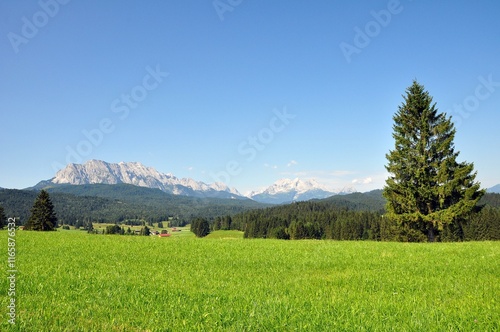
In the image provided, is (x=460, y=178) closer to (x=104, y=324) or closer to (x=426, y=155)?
(x=426, y=155)

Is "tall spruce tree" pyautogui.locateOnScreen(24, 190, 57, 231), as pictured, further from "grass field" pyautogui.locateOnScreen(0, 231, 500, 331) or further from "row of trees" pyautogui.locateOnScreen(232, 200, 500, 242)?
"row of trees" pyautogui.locateOnScreen(232, 200, 500, 242)

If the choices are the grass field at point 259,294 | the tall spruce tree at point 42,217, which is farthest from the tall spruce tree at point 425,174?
the tall spruce tree at point 42,217

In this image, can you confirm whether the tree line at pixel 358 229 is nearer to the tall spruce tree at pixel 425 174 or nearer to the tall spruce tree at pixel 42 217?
the tall spruce tree at pixel 425 174

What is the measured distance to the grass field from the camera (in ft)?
20.8

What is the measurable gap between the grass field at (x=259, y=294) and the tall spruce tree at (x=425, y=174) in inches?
676

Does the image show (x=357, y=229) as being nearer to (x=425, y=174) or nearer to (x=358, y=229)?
(x=358, y=229)

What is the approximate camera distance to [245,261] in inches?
587

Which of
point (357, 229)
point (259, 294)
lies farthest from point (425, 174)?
point (357, 229)

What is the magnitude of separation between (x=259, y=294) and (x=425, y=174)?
92.8 ft

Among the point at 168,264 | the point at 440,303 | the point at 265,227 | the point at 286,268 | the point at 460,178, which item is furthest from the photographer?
the point at 265,227

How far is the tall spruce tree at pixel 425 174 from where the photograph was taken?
101 feet

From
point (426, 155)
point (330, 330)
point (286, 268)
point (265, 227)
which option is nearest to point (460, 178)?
point (426, 155)

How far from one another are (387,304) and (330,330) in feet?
7.68

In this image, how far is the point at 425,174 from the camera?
31.5 metres
